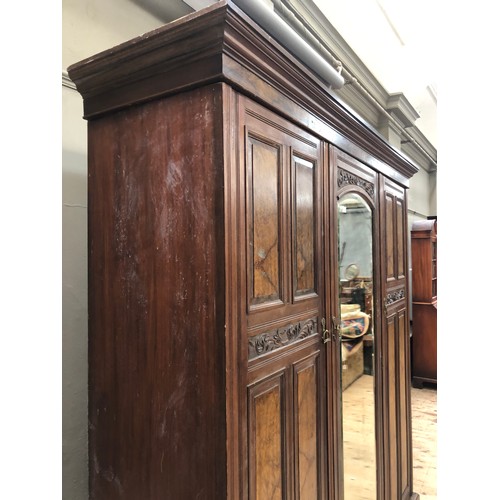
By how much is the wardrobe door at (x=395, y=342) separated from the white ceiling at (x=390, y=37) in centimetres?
66

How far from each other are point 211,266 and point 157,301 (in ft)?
0.59

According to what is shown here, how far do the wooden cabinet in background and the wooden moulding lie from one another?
3.00 m

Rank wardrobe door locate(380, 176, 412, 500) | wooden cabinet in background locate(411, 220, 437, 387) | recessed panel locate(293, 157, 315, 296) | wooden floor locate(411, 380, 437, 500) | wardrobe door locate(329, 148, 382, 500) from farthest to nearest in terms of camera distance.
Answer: wooden cabinet in background locate(411, 220, 437, 387) → wooden floor locate(411, 380, 437, 500) → wardrobe door locate(380, 176, 412, 500) → wardrobe door locate(329, 148, 382, 500) → recessed panel locate(293, 157, 315, 296)

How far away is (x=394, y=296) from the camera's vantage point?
1921mm

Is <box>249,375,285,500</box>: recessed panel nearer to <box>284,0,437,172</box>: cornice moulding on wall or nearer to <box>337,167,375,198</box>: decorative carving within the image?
<box>337,167,375,198</box>: decorative carving

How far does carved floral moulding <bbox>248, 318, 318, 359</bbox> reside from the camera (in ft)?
3.08

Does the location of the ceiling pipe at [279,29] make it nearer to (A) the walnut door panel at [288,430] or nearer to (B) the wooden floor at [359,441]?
(A) the walnut door panel at [288,430]

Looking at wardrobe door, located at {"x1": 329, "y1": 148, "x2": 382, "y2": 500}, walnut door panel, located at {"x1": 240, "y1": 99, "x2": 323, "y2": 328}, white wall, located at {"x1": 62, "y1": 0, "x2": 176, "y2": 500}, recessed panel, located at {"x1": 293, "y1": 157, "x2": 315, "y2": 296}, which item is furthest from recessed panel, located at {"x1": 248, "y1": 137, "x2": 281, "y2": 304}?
white wall, located at {"x1": 62, "y1": 0, "x2": 176, "y2": 500}

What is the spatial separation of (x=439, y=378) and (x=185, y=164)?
0.80m

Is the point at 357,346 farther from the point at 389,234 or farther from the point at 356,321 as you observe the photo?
the point at 389,234

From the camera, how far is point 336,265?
1323mm

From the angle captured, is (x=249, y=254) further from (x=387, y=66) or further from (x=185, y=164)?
(x=387, y=66)

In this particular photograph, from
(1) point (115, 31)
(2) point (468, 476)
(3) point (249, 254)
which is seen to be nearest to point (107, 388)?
(3) point (249, 254)

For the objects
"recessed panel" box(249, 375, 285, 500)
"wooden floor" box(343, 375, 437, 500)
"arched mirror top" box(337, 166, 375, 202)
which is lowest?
"wooden floor" box(343, 375, 437, 500)
